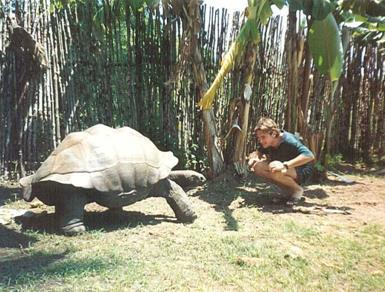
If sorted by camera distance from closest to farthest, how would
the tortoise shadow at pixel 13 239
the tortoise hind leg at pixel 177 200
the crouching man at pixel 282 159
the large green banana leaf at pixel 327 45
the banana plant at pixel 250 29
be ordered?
the tortoise shadow at pixel 13 239 → the tortoise hind leg at pixel 177 200 → the large green banana leaf at pixel 327 45 → the crouching man at pixel 282 159 → the banana plant at pixel 250 29

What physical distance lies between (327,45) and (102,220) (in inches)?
120

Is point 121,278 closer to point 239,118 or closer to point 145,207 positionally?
point 145,207

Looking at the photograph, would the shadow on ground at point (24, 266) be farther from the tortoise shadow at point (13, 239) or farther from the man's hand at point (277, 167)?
the man's hand at point (277, 167)

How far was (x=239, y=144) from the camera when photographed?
22.2 feet

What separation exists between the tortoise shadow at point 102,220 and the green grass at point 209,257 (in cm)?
5

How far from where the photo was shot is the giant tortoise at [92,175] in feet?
13.7

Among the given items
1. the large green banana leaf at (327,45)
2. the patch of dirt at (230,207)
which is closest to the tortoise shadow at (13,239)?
the patch of dirt at (230,207)

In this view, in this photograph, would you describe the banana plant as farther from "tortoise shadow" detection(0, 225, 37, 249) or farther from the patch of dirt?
"tortoise shadow" detection(0, 225, 37, 249)

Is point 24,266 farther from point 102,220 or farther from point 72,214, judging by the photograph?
point 102,220

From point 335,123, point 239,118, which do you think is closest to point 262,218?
point 239,118

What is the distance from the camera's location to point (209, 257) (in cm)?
364

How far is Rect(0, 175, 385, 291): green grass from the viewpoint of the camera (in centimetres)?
308

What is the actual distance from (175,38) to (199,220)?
121 inches

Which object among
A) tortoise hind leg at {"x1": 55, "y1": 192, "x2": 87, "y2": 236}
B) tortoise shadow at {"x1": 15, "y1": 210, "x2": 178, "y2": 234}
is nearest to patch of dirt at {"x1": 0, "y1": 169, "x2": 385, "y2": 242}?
tortoise shadow at {"x1": 15, "y1": 210, "x2": 178, "y2": 234}
